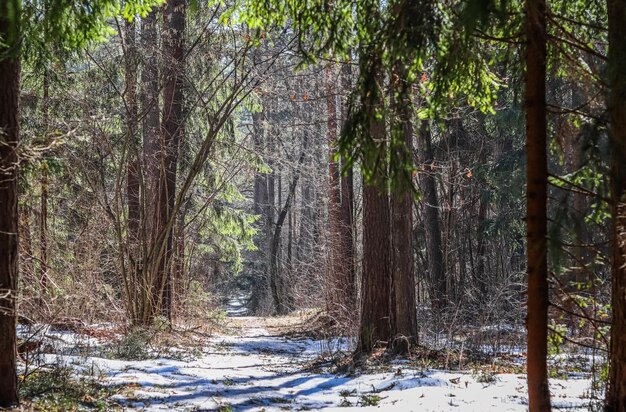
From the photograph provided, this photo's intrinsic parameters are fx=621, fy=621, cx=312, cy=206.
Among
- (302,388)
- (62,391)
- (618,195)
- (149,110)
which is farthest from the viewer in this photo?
(149,110)

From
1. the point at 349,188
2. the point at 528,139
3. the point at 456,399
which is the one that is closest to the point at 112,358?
the point at 456,399

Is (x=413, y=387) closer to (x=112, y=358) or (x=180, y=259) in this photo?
(x=112, y=358)

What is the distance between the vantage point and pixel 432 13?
164 inches

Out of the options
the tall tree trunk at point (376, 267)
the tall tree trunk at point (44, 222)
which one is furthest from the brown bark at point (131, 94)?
the tall tree trunk at point (376, 267)

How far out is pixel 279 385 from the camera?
8.27m

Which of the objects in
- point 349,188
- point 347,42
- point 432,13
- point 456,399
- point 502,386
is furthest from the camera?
point 349,188

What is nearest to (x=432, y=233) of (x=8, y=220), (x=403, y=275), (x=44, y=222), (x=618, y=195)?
(x=403, y=275)

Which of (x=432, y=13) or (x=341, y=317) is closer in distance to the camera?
(x=432, y=13)

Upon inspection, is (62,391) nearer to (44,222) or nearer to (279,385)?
(279,385)

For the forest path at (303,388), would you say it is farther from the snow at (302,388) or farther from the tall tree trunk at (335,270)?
the tall tree trunk at (335,270)

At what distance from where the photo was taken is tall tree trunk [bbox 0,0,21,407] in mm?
5180

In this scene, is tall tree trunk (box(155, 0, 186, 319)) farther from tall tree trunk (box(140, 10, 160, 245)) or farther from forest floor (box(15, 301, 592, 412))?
forest floor (box(15, 301, 592, 412))

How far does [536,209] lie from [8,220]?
417 centimetres

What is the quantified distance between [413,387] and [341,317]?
5.15 metres
